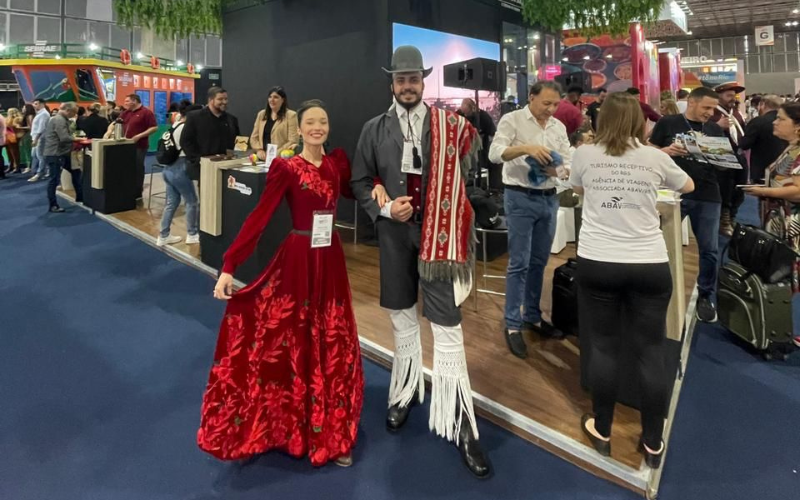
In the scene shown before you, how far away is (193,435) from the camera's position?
84.0 inches

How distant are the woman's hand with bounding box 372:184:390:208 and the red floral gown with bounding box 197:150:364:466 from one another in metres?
0.17

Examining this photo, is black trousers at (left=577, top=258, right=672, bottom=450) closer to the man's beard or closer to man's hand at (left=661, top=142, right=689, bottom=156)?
the man's beard

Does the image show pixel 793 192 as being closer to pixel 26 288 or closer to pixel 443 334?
pixel 443 334

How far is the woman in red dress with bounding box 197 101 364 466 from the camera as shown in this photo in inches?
71.6

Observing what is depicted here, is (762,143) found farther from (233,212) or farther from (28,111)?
(28,111)

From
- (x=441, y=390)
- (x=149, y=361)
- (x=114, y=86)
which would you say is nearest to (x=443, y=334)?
(x=441, y=390)

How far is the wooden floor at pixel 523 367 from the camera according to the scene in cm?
211

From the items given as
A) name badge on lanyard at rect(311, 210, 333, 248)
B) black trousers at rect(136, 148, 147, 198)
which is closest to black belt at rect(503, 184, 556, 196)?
name badge on lanyard at rect(311, 210, 333, 248)

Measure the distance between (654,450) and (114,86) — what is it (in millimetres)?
18501

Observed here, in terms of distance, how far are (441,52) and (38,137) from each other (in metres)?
7.19

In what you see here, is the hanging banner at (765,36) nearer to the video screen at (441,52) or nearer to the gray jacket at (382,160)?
the video screen at (441,52)

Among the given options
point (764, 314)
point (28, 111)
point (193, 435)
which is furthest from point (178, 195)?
point (28, 111)

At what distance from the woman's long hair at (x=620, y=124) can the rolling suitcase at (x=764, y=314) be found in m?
1.69

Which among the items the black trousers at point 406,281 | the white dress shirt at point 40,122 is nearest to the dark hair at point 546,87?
the black trousers at point 406,281
